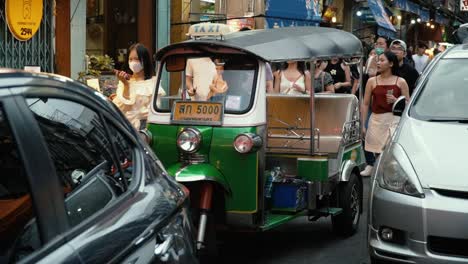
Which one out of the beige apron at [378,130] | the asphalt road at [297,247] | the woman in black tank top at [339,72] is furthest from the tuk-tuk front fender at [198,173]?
the woman in black tank top at [339,72]

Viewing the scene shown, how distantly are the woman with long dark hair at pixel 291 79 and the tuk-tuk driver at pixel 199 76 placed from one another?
314 cm

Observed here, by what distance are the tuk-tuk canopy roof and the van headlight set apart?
4.19 feet

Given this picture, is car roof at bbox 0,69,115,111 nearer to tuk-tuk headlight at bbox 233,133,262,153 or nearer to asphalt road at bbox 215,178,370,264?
tuk-tuk headlight at bbox 233,133,262,153

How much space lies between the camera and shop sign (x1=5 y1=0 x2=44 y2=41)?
31.7 ft

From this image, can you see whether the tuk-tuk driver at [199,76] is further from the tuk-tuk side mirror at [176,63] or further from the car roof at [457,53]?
the car roof at [457,53]

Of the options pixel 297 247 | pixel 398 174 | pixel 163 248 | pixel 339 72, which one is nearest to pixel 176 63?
pixel 297 247

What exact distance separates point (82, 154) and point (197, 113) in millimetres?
3124

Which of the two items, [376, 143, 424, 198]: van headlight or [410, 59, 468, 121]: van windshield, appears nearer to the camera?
[376, 143, 424, 198]: van headlight

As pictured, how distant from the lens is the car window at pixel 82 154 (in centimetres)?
288

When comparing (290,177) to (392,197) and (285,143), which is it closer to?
(285,143)

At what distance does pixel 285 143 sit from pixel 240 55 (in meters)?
1.53

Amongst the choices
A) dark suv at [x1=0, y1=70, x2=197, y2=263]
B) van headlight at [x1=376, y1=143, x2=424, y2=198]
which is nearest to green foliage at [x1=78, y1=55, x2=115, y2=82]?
van headlight at [x1=376, y1=143, x2=424, y2=198]

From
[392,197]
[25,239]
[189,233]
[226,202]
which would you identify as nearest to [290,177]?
[226,202]

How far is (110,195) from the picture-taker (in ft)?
10.5
